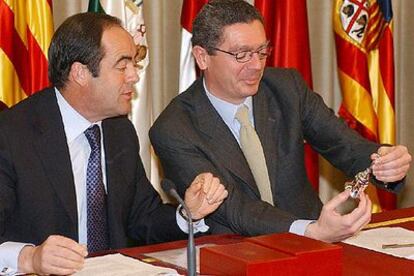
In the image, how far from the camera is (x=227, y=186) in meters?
3.17

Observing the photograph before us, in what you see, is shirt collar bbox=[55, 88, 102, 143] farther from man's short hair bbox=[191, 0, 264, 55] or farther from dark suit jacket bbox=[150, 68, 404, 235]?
man's short hair bbox=[191, 0, 264, 55]

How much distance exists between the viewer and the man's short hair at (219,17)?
3453 millimetres

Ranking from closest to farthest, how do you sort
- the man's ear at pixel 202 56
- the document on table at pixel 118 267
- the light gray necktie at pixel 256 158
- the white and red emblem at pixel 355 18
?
the document on table at pixel 118 267, the light gray necktie at pixel 256 158, the man's ear at pixel 202 56, the white and red emblem at pixel 355 18

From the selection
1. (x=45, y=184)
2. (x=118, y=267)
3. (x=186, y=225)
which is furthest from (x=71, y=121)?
(x=118, y=267)

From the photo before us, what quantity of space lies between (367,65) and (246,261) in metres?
2.73

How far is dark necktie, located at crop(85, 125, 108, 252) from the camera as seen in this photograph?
3.12 meters

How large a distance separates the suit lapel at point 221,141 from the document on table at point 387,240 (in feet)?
1.82

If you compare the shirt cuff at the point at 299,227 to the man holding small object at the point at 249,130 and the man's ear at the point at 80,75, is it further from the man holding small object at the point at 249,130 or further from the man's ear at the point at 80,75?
the man's ear at the point at 80,75

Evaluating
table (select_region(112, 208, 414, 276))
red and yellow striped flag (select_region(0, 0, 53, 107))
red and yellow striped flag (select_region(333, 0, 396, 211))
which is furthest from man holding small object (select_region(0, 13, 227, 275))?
red and yellow striped flag (select_region(333, 0, 396, 211))

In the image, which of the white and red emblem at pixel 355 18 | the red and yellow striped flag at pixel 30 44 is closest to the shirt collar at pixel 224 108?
the red and yellow striped flag at pixel 30 44

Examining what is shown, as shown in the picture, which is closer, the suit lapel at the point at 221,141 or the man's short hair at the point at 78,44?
the man's short hair at the point at 78,44

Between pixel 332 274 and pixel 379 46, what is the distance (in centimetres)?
266

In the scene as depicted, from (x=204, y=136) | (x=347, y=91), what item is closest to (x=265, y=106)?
(x=204, y=136)

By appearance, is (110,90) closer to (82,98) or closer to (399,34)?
(82,98)
